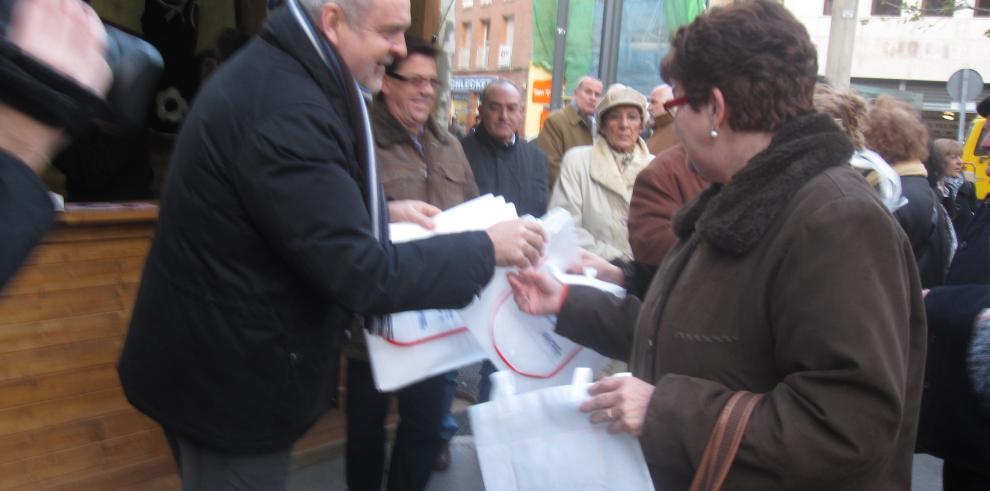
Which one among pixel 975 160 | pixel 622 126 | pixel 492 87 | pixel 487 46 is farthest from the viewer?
pixel 487 46

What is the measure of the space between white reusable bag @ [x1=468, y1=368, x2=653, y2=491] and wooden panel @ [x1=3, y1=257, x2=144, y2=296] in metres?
2.26

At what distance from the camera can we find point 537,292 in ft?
6.79

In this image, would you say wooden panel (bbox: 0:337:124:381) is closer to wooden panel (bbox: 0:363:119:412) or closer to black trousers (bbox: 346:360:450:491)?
wooden panel (bbox: 0:363:119:412)

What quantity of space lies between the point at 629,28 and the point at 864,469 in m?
7.82

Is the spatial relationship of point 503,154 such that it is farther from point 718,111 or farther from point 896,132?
point 718,111

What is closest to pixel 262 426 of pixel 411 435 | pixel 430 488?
pixel 411 435

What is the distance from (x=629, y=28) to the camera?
8.73m

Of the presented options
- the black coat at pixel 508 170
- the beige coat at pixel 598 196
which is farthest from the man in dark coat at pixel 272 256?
the black coat at pixel 508 170

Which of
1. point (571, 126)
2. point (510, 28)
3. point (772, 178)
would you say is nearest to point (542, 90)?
point (571, 126)

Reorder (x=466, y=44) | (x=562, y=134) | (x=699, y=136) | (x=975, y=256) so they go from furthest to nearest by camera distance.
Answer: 1. (x=466, y=44)
2. (x=562, y=134)
3. (x=975, y=256)
4. (x=699, y=136)

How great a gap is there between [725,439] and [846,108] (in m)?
2.31

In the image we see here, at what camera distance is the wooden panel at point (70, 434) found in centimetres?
310

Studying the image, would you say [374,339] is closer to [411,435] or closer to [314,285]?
[314,285]

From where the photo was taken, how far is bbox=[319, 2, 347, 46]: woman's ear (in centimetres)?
193
